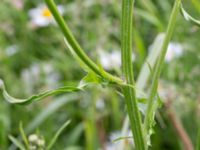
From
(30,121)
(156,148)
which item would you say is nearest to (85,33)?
(30,121)

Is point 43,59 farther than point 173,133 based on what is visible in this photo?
Yes

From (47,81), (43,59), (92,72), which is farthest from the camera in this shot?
(43,59)

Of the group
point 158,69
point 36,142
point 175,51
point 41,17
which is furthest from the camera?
point 41,17

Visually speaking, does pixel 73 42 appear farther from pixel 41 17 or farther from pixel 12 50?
pixel 41 17

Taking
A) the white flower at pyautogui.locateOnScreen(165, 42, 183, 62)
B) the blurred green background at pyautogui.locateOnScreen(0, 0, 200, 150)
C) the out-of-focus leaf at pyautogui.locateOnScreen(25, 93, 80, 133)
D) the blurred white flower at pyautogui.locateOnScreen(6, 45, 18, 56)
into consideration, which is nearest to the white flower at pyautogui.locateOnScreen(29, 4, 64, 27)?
the blurred green background at pyautogui.locateOnScreen(0, 0, 200, 150)

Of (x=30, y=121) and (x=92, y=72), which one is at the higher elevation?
(x=30, y=121)

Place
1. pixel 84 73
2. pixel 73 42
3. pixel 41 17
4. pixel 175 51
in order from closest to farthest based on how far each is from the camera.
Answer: pixel 73 42
pixel 175 51
pixel 84 73
pixel 41 17

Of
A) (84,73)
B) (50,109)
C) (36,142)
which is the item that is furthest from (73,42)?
(84,73)

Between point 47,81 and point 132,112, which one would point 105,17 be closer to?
point 47,81
